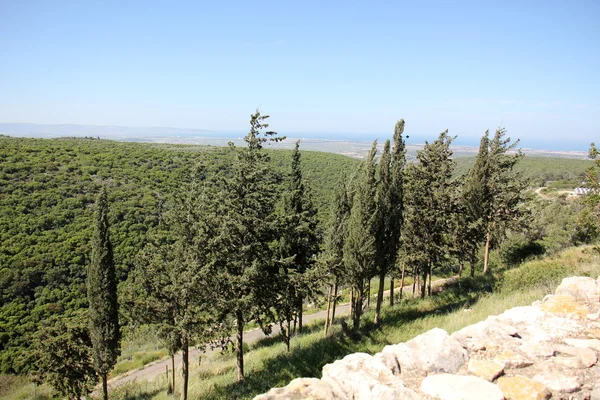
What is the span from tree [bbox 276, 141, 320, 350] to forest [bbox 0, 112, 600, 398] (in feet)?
0.24

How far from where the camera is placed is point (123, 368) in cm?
2277

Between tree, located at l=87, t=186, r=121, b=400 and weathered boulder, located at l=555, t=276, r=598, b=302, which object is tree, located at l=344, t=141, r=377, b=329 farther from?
tree, located at l=87, t=186, r=121, b=400

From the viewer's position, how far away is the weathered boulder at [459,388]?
352 cm

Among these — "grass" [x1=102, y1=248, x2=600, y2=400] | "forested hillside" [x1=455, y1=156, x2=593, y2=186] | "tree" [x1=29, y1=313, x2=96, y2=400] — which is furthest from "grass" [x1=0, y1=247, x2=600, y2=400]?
"forested hillside" [x1=455, y1=156, x2=593, y2=186]

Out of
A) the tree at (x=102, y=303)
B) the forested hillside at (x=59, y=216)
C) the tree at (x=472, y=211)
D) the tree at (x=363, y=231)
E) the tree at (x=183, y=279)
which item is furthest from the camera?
→ the forested hillside at (x=59, y=216)

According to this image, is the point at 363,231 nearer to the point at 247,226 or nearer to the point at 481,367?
the point at 247,226

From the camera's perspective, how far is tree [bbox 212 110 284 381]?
36.1 ft

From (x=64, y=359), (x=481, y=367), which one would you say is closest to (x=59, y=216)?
(x=64, y=359)

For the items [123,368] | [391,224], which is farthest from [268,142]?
[123,368]

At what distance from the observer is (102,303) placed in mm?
14922

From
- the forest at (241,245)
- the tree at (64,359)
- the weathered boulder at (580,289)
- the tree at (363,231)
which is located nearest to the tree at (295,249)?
the forest at (241,245)

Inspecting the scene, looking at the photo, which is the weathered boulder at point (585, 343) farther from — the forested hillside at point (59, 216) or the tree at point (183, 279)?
the forested hillside at point (59, 216)

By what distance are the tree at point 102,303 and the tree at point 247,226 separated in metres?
7.04

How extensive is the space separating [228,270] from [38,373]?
12.3m
